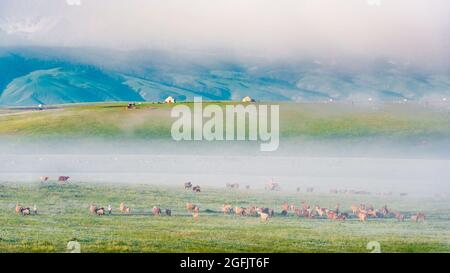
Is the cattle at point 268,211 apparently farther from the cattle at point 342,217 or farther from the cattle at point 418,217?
the cattle at point 418,217

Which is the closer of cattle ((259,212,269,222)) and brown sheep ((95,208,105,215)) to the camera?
cattle ((259,212,269,222))

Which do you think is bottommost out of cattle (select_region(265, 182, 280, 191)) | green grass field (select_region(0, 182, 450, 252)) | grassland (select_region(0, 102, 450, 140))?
green grass field (select_region(0, 182, 450, 252))

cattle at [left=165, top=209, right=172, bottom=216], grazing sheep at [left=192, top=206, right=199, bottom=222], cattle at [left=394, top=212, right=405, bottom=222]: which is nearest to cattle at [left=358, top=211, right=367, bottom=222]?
cattle at [left=394, top=212, right=405, bottom=222]

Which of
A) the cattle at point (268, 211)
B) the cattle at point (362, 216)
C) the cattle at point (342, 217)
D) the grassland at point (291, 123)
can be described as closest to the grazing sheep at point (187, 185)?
the cattle at point (268, 211)

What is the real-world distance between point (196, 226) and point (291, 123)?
76.9 meters

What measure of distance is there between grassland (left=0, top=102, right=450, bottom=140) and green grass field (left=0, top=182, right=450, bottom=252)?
167ft

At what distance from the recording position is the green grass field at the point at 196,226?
33469mm

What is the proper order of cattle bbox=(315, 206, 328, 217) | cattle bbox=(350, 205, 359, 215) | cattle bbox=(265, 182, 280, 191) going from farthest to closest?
cattle bbox=(265, 182, 280, 191) → cattle bbox=(350, 205, 359, 215) → cattle bbox=(315, 206, 328, 217)

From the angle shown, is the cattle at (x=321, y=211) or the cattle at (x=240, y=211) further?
the cattle at (x=321, y=211)

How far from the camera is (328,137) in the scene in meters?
104

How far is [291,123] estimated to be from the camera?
115188 mm

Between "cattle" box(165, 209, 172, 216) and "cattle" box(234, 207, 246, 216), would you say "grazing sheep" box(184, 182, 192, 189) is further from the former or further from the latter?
"cattle" box(165, 209, 172, 216)

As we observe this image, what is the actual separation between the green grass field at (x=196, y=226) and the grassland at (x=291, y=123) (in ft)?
167

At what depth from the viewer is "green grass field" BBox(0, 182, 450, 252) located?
3347cm
